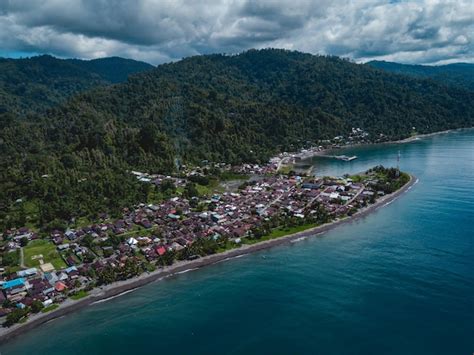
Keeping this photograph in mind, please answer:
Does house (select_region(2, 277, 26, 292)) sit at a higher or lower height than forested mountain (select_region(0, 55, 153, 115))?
lower

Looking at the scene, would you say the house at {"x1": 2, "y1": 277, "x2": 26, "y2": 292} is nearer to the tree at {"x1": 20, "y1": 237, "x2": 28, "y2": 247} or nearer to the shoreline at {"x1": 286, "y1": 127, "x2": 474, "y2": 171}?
the tree at {"x1": 20, "y1": 237, "x2": 28, "y2": 247}

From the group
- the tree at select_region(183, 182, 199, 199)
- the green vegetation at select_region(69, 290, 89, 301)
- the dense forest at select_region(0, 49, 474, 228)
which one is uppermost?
the dense forest at select_region(0, 49, 474, 228)

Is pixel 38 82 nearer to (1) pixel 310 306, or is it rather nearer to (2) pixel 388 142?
(2) pixel 388 142

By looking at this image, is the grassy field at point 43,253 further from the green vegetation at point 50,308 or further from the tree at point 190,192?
the tree at point 190,192

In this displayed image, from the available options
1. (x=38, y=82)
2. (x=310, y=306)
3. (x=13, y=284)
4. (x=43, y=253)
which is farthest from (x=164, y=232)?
(x=38, y=82)

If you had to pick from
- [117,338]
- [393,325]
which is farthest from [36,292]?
[393,325]

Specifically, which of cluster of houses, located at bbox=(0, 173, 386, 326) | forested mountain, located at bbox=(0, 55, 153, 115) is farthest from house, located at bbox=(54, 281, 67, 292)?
forested mountain, located at bbox=(0, 55, 153, 115)

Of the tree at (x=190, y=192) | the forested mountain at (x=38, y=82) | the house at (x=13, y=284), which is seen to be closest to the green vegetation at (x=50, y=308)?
the house at (x=13, y=284)

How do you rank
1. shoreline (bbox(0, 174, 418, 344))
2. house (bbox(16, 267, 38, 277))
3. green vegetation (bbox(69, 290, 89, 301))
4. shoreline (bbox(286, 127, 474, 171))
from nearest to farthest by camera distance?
shoreline (bbox(0, 174, 418, 344))
green vegetation (bbox(69, 290, 89, 301))
house (bbox(16, 267, 38, 277))
shoreline (bbox(286, 127, 474, 171))
